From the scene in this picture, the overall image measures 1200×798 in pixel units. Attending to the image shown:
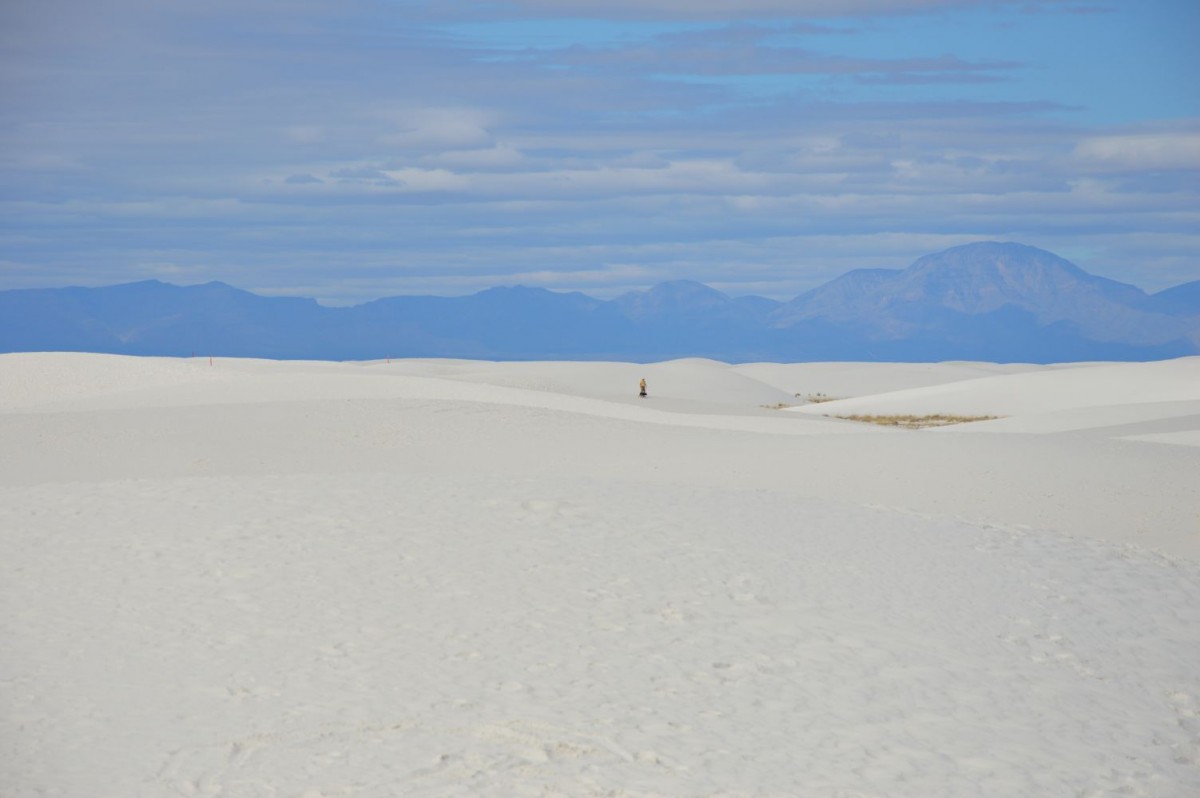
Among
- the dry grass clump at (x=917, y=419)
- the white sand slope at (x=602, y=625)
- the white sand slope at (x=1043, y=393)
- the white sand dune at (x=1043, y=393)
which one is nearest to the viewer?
the white sand slope at (x=602, y=625)

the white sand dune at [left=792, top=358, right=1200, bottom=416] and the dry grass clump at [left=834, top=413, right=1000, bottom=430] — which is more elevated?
the white sand dune at [left=792, top=358, right=1200, bottom=416]

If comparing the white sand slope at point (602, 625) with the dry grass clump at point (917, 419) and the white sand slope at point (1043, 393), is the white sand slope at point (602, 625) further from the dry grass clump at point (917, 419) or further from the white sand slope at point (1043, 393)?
the white sand slope at point (1043, 393)

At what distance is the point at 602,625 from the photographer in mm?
9422

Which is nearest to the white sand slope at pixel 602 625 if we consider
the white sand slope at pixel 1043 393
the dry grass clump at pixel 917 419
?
the dry grass clump at pixel 917 419

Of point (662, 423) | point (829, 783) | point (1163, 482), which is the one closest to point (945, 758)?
point (829, 783)

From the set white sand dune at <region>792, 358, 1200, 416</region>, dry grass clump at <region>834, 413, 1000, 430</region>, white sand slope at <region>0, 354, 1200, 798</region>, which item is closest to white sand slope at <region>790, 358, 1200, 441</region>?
white sand dune at <region>792, 358, 1200, 416</region>

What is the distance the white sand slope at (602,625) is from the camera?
Answer: 7.20 metres

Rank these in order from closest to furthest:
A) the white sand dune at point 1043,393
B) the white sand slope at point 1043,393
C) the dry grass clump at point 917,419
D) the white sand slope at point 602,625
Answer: the white sand slope at point 602,625
the dry grass clump at point 917,419
the white sand slope at point 1043,393
the white sand dune at point 1043,393

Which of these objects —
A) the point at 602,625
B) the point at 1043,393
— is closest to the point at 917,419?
the point at 1043,393

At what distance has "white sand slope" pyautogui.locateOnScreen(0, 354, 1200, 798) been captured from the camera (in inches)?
283

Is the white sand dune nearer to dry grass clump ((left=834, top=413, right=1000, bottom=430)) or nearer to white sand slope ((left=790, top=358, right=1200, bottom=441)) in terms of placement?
white sand slope ((left=790, top=358, right=1200, bottom=441))

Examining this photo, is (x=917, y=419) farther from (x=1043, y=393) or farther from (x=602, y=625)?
(x=602, y=625)

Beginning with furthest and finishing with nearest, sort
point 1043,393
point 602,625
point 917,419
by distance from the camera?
point 1043,393, point 917,419, point 602,625

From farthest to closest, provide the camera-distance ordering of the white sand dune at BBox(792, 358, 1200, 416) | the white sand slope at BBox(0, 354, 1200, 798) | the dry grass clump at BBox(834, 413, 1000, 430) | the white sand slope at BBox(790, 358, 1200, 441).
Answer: the white sand dune at BBox(792, 358, 1200, 416)
the white sand slope at BBox(790, 358, 1200, 441)
the dry grass clump at BBox(834, 413, 1000, 430)
the white sand slope at BBox(0, 354, 1200, 798)
